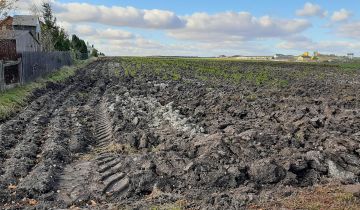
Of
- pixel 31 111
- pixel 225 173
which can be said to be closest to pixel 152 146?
pixel 225 173

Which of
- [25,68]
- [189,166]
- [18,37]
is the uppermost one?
[18,37]

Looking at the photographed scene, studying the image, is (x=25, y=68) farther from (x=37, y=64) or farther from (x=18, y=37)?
(x=18, y=37)

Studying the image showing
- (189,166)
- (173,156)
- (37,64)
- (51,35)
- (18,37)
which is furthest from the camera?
(51,35)

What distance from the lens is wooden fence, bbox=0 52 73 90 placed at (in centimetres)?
2114

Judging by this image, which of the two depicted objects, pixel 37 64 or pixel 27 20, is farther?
pixel 27 20

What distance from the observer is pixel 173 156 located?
902 centimetres

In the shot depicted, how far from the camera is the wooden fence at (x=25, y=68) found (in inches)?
832

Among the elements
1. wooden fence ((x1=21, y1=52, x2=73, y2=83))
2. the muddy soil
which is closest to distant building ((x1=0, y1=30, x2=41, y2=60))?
wooden fence ((x1=21, y1=52, x2=73, y2=83))

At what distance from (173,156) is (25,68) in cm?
1740

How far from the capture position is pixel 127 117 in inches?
568

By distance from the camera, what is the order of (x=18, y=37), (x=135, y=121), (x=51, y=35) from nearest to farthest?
1. (x=135, y=121)
2. (x=18, y=37)
3. (x=51, y=35)

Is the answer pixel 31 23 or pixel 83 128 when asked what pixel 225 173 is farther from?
pixel 31 23

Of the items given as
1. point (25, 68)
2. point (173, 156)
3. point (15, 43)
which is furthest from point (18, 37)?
point (173, 156)

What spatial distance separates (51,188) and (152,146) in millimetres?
3236
